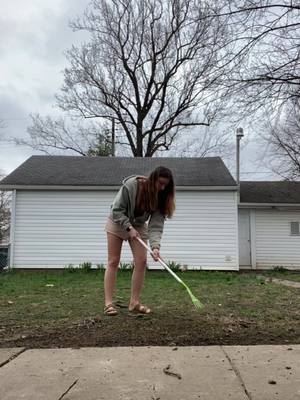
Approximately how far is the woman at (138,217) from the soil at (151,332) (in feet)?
1.28

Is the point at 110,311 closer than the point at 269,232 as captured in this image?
Yes

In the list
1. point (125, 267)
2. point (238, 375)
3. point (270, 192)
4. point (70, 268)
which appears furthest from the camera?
point (270, 192)

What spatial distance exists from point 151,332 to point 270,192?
51.3 ft

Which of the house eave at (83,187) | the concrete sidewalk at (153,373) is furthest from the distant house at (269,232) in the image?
the concrete sidewalk at (153,373)

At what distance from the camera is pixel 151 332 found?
4102mm

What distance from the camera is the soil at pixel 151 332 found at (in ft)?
12.8

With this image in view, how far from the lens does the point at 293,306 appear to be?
562cm

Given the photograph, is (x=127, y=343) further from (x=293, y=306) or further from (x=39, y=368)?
(x=293, y=306)

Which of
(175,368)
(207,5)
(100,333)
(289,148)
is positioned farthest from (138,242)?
(289,148)

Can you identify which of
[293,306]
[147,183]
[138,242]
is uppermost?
[147,183]

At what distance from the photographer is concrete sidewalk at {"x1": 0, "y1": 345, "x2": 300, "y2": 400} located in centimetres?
Answer: 282

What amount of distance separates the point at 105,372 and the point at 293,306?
319cm

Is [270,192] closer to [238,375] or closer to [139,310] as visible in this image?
[139,310]

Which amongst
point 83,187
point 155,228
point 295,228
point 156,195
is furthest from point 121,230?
point 295,228
